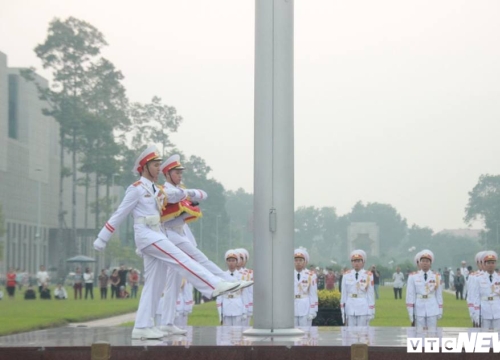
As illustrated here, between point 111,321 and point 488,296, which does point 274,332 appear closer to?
point 488,296

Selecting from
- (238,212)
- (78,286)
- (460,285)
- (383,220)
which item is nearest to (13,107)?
(78,286)

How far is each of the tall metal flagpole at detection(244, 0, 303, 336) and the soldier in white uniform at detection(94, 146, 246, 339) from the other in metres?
0.62

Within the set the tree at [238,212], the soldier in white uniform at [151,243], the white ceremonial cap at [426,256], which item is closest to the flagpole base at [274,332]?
the soldier in white uniform at [151,243]

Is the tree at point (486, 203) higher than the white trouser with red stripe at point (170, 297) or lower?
higher

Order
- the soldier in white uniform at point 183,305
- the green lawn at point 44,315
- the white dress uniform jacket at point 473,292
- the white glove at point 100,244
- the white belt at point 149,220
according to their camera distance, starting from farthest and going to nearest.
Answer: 1. the green lawn at point 44,315
2. the soldier in white uniform at point 183,305
3. the white dress uniform jacket at point 473,292
4. the white belt at point 149,220
5. the white glove at point 100,244

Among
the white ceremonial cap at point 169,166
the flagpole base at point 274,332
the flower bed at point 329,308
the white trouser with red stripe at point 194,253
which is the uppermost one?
the white ceremonial cap at point 169,166

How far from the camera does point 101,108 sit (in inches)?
2800

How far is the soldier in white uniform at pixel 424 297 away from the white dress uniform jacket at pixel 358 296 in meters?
0.66

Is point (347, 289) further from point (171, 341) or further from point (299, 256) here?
point (171, 341)

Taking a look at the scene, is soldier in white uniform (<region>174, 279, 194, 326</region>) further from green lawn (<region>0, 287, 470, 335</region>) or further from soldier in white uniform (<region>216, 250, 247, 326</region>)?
green lawn (<region>0, 287, 470, 335</region>)

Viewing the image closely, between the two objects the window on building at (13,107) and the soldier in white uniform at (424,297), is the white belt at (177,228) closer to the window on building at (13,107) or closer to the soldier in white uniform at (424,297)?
the soldier in white uniform at (424,297)

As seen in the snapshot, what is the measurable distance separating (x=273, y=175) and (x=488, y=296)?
8.37 meters

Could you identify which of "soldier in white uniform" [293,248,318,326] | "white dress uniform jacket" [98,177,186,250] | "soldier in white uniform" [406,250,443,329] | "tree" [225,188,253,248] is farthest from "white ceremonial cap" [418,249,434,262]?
"tree" [225,188,253,248]

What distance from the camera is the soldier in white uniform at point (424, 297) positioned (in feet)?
58.7
